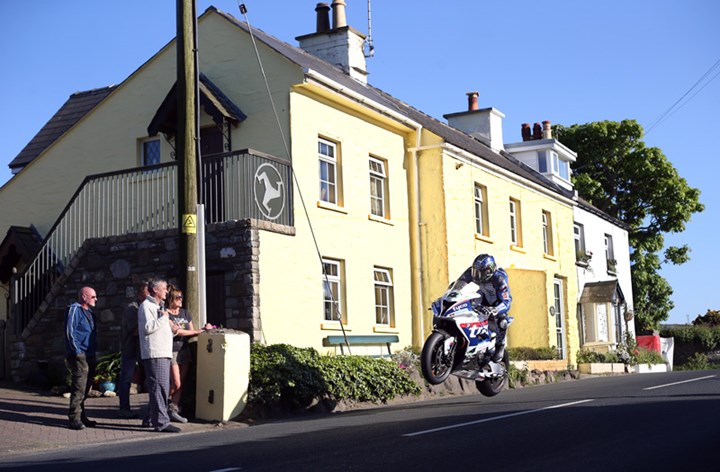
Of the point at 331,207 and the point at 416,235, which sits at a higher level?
the point at 331,207

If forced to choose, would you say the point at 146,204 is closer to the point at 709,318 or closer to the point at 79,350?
the point at 79,350

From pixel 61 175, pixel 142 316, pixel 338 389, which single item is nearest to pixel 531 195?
pixel 61 175

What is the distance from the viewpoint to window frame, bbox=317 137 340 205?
802 inches

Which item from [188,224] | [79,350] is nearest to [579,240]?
[188,224]

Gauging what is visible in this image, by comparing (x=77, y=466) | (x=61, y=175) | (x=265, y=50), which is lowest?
(x=77, y=466)

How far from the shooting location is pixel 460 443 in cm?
856

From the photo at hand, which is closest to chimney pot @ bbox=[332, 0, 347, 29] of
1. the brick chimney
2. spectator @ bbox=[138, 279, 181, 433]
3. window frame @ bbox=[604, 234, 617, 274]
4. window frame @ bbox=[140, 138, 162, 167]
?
the brick chimney

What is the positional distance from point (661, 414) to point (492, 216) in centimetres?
1622

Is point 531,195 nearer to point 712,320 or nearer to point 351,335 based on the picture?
point 351,335

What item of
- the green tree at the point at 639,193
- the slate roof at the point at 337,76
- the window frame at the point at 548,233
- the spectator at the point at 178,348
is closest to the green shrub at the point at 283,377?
the spectator at the point at 178,348

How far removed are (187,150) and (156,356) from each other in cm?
322

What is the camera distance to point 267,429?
37.6 ft

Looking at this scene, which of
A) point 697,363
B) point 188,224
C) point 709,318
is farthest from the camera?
point 709,318

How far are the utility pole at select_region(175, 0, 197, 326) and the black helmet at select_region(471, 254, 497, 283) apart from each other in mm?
3966
